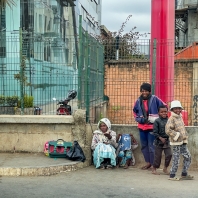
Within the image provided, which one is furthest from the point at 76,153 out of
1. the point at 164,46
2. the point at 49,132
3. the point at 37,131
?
the point at 164,46

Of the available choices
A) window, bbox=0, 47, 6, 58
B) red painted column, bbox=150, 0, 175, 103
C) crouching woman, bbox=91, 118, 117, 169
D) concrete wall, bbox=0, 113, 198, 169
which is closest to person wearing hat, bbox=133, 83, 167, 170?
concrete wall, bbox=0, 113, 198, 169

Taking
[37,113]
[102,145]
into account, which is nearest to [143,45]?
[102,145]

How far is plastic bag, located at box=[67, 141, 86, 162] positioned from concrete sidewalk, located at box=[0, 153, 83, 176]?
103 mm

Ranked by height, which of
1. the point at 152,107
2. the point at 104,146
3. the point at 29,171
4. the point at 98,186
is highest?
the point at 152,107

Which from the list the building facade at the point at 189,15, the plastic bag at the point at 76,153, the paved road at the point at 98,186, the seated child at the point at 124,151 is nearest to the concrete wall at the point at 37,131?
the plastic bag at the point at 76,153

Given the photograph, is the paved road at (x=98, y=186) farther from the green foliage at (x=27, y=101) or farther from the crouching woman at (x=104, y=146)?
the green foliage at (x=27, y=101)

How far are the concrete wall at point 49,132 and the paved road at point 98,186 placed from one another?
2.50 ft

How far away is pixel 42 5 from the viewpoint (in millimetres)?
18922

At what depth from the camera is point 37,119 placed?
801 cm

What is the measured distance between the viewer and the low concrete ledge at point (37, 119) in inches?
313

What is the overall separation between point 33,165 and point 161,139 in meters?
2.53

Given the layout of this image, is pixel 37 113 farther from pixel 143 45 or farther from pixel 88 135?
pixel 143 45

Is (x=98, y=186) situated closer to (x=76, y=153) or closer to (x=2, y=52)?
(x=76, y=153)

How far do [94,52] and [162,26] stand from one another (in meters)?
2.12
